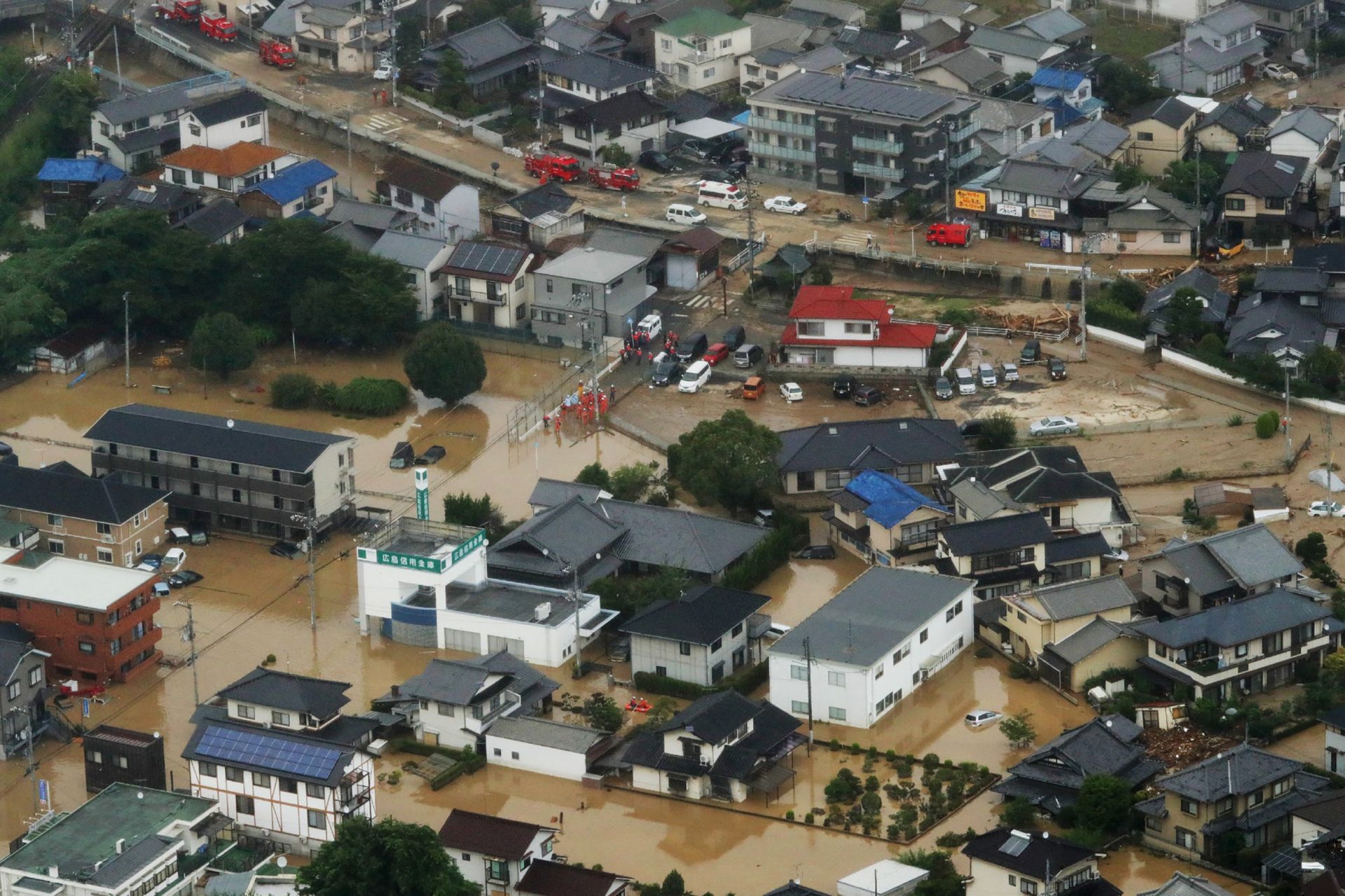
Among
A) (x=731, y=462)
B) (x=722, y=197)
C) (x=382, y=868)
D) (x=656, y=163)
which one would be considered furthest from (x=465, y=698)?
(x=656, y=163)

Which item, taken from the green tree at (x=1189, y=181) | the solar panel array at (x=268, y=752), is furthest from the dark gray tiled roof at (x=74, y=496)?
the green tree at (x=1189, y=181)

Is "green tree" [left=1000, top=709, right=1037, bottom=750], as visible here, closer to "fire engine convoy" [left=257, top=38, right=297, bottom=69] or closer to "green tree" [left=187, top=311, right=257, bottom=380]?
"green tree" [left=187, top=311, right=257, bottom=380]

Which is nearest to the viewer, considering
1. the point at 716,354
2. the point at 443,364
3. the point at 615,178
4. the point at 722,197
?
the point at 443,364

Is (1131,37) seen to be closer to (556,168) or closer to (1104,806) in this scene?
(556,168)

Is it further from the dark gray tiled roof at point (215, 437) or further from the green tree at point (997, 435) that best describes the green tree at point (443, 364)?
the green tree at point (997, 435)

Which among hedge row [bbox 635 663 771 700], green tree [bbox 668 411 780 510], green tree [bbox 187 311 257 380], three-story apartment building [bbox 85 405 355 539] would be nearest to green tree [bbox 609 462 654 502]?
green tree [bbox 668 411 780 510]

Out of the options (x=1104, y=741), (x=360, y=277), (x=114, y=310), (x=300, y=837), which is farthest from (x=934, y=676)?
(x=114, y=310)
